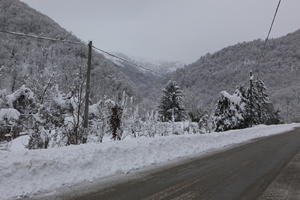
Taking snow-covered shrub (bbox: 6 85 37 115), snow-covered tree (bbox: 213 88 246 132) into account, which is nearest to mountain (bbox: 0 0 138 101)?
snow-covered tree (bbox: 213 88 246 132)

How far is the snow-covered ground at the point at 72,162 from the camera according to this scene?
20.5ft

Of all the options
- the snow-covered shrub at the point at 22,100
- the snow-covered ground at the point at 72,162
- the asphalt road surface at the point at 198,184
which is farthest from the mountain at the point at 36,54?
the asphalt road surface at the point at 198,184

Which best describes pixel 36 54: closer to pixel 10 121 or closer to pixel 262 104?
pixel 262 104

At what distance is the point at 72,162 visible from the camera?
7.64m

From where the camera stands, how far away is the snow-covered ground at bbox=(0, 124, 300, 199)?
6.24 meters

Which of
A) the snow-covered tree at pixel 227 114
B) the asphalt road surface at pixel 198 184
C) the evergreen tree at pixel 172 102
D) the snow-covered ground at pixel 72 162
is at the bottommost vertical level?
the asphalt road surface at pixel 198 184

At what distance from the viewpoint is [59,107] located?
2308 centimetres

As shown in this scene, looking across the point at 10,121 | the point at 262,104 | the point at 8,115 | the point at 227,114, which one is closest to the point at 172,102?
the point at 262,104

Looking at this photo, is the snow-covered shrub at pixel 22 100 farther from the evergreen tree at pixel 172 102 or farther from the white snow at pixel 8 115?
the evergreen tree at pixel 172 102

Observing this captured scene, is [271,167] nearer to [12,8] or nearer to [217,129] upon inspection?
[217,129]

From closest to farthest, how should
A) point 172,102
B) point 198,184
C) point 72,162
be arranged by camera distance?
point 198,184
point 72,162
point 172,102

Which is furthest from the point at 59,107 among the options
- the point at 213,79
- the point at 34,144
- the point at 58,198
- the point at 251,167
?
the point at 213,79

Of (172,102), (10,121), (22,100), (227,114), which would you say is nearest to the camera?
(10,121)

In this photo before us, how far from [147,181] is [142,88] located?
16360cm
